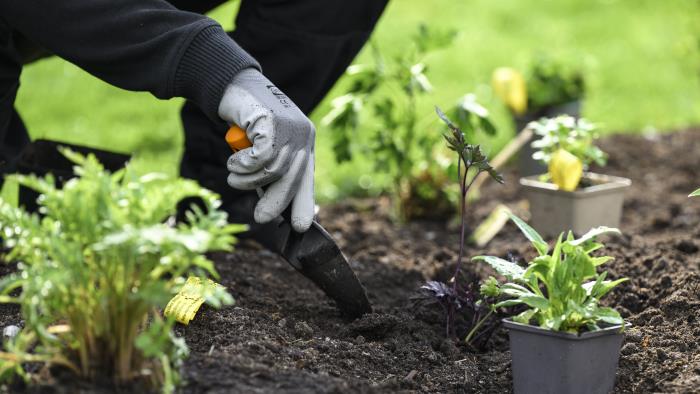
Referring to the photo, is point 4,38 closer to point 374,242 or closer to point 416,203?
point 374,242

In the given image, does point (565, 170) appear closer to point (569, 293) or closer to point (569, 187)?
point (569, 187)

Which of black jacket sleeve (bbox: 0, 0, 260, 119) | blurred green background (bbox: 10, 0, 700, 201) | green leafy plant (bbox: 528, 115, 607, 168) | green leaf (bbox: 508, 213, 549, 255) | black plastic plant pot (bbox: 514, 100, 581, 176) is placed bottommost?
blurred green background (bbox: 10, 0, 700, 201)

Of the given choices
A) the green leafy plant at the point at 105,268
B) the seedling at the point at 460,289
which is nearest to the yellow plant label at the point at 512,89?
the seedling at the point at 460,289

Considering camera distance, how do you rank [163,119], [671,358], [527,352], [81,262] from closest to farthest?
[81,262] → [527,352] → [671,358] → [163,119]

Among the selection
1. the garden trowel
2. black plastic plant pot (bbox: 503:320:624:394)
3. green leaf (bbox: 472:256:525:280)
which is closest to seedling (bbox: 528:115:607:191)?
the garden trowel

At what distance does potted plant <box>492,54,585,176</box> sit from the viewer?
12.1ft

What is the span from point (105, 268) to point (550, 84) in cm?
265

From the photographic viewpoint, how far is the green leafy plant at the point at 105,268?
1429mm

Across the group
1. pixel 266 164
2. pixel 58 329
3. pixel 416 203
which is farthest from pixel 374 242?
pixel 58 329

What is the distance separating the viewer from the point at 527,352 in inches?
71.1

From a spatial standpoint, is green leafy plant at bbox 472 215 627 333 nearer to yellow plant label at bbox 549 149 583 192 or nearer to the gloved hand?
the gloved hand

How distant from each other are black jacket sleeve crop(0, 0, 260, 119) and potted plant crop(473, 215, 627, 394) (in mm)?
789

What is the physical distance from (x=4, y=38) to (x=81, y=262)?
116 cm

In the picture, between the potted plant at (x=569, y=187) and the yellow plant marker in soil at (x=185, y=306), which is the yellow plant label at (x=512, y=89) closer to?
the potted plant at (x=569, y=187)
